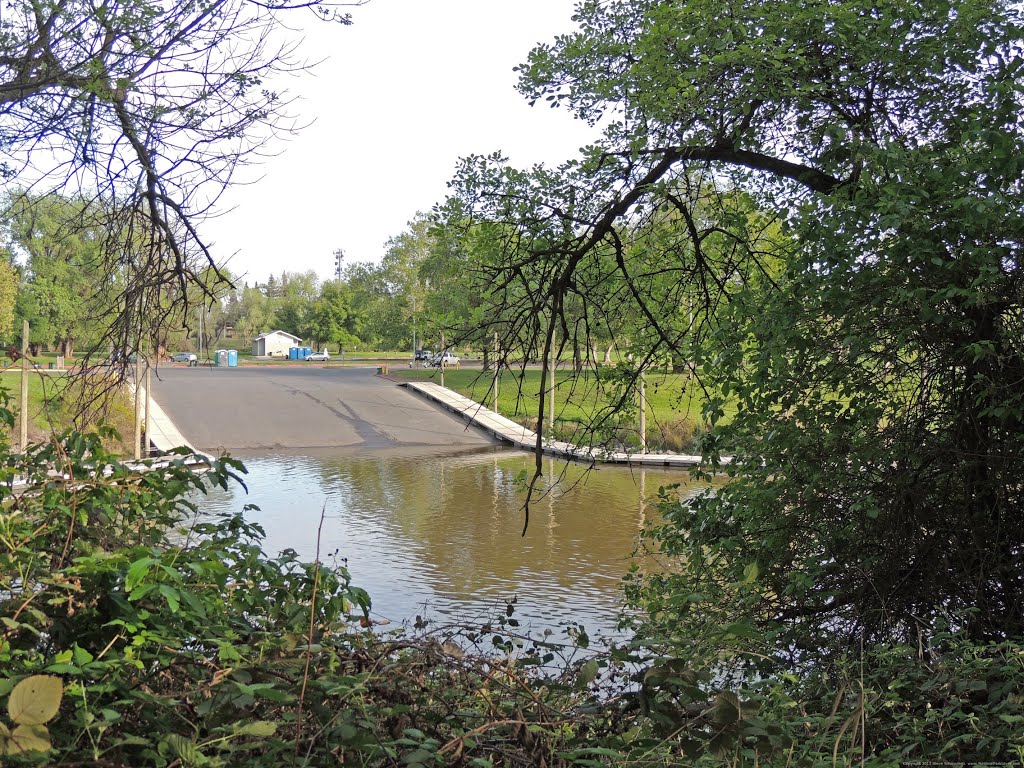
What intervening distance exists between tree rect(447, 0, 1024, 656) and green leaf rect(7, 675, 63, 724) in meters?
2.82

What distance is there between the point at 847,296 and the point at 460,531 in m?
11.7

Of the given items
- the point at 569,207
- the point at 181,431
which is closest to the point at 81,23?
the point at 569,207

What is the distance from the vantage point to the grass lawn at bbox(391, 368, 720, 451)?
5.60 metres

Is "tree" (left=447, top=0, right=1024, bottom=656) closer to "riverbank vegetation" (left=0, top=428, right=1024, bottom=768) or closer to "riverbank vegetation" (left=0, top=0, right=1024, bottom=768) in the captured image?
"riverbank vegetation" (left=0, top=0, right=1024, bottom=768)

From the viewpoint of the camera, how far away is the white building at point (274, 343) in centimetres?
8100

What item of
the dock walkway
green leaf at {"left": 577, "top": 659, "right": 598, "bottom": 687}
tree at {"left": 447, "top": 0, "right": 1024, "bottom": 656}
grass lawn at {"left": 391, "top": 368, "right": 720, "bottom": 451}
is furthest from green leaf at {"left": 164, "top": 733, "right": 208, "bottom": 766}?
the dock walkway

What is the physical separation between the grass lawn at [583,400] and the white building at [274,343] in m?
32.0

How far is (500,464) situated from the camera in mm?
24875

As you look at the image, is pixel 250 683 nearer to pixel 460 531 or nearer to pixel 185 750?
pixel 185 750

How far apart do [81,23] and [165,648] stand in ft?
14.6

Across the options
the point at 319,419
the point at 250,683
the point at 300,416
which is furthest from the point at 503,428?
the point at 250,683

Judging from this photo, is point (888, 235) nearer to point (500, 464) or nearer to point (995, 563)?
point (995, 563)

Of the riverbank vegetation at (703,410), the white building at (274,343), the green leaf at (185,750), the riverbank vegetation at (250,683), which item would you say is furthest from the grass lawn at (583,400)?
the white building at (274,343)

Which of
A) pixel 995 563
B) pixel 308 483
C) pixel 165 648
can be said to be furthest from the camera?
pixel 308 483
